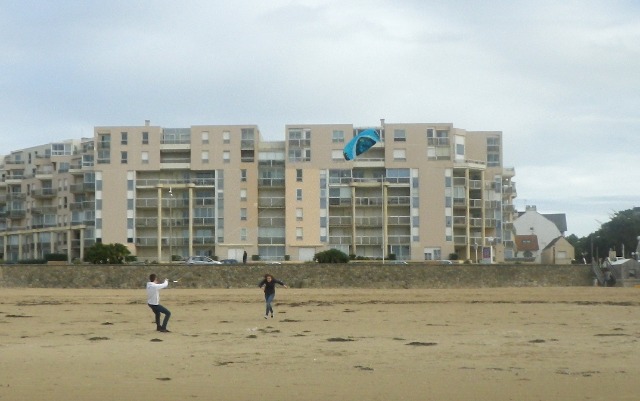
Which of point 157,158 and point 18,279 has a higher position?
point 157,158

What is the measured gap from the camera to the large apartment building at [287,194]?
84750 millimetres

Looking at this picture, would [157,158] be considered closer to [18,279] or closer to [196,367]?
[18,279]

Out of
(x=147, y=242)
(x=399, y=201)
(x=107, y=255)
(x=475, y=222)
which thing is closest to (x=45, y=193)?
(x=147, y=242)

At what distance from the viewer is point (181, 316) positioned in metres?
31.3

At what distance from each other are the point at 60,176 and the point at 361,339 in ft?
264

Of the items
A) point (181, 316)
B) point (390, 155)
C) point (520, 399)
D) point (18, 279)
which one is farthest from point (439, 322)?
point (390, 155)

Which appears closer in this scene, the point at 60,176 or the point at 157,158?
the point at 157,158

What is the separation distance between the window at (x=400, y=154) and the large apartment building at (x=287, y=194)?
0.10 metres

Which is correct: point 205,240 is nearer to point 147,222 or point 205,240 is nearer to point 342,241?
point 147,222

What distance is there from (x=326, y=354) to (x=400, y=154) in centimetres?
6698

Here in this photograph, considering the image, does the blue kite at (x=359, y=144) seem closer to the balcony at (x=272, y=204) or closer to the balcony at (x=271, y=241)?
the balcony at (x=272, y=204)

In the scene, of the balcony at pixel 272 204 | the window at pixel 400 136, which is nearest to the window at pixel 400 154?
the window at pixel 400 136

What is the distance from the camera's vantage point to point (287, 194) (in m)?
85.4

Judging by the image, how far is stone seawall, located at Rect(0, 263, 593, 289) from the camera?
57031mm
